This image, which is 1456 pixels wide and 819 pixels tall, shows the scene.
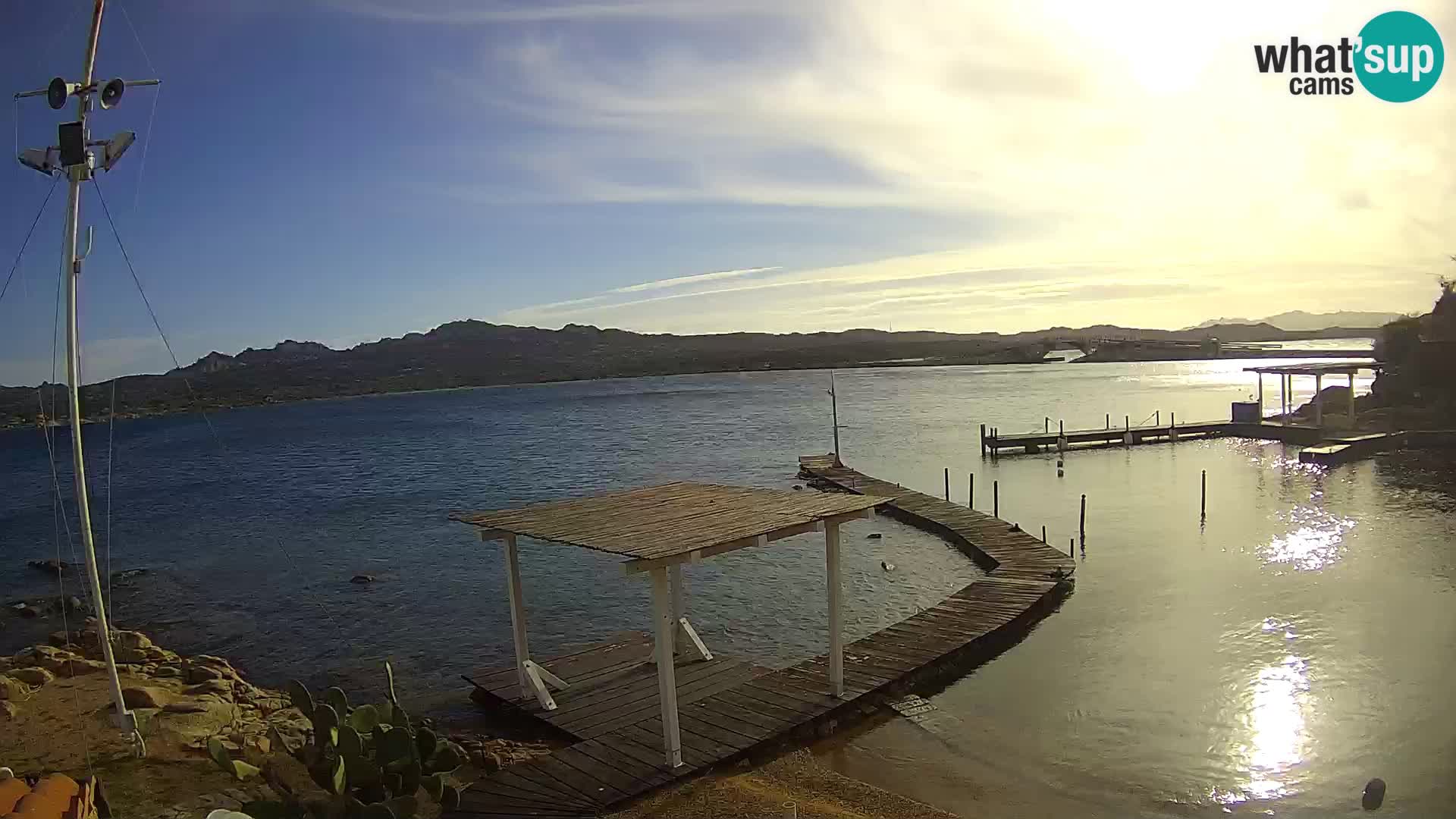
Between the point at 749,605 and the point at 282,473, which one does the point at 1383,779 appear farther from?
the point at 282,473

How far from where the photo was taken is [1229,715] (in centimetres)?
1335

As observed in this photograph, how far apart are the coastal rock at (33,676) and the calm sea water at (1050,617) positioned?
4220mm

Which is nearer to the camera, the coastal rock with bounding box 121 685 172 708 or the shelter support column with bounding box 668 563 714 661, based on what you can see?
the coastal rock with bounding box 121 685 172 708

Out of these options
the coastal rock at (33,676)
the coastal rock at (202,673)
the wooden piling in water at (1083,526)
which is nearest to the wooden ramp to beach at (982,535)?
the wooden piling in water at (1083,526)

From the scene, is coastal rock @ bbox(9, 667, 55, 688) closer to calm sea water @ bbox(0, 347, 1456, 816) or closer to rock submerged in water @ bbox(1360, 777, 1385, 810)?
calm sea water @ bbox(0, 347, 1456, 816)

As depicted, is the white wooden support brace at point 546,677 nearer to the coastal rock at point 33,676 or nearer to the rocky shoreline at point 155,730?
the rocky shoreline at point 155,730

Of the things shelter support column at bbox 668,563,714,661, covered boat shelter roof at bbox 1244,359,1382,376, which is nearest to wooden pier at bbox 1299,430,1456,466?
covered boat shelter roof at bbox 1244,359,1382,376

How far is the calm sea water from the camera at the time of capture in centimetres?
1180

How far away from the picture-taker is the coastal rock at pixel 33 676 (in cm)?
1512

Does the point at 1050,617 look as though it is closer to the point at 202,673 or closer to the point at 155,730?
the point at 155,730

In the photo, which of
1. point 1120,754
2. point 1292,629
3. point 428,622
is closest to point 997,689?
point 1120,754

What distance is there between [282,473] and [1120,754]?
221 feet

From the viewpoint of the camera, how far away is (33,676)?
15219 millimetres

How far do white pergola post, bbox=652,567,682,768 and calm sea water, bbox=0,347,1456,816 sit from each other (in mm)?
2441
